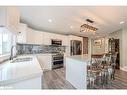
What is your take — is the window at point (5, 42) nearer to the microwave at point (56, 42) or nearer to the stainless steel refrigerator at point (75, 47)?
the microwave at point (56, 42)

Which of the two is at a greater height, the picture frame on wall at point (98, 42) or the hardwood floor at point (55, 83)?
the picture frame on wall at point (98, 42)

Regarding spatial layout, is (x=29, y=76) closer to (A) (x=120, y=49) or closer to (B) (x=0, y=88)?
(B) (x=0, y=88)

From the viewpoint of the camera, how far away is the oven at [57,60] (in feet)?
19.0

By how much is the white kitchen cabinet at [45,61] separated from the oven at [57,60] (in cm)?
17

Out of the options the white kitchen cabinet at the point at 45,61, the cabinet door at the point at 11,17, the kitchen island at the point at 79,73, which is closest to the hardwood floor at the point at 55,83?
the kitchen island at the point at 79,73

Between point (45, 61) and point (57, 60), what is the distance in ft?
2.37

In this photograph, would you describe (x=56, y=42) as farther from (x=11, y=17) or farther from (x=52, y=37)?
(x=11, y=17)

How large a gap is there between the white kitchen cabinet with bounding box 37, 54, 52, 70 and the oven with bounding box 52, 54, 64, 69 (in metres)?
0.17

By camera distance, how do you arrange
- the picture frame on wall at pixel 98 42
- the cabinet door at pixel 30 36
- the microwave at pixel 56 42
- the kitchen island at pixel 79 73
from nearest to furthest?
the kitchen island at pixel 79 73 < the cabinet door at pixel 30 36 < the microwave at pixel 56 42 < the picture frame on wall at pixel 98 42

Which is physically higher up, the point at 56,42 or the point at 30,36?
the point at 30,36

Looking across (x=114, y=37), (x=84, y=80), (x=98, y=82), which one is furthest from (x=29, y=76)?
(x=114, y=37)

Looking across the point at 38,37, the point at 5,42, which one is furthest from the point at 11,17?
the point at 38,37

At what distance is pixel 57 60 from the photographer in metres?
6.04

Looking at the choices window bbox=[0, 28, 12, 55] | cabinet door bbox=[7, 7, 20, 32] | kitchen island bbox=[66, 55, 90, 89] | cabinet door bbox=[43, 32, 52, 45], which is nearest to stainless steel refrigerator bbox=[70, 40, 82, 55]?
cabinet door bbox=[43, 32, 52, 45]
